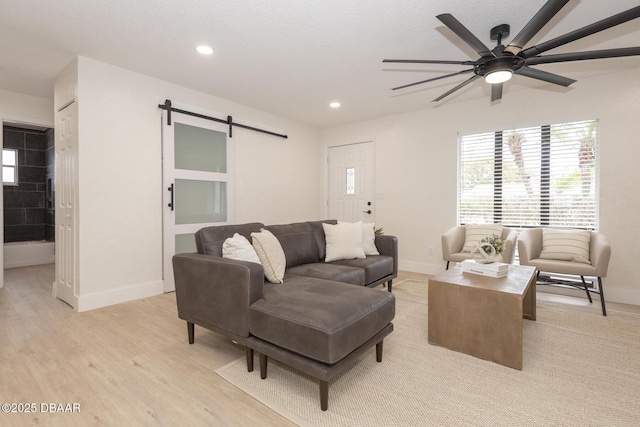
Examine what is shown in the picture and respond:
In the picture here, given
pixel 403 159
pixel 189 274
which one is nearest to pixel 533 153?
pixel 403 159

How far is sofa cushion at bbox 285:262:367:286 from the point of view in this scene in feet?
8.97

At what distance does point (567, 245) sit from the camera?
11.2ft

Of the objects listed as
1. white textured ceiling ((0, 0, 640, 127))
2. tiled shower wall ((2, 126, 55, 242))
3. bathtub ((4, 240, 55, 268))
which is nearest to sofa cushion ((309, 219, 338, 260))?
white textured ceiling ((0, 0, 640, 127))

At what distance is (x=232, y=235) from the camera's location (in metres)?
2.59

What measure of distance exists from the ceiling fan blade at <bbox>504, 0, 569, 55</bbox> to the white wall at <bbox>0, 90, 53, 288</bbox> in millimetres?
5416

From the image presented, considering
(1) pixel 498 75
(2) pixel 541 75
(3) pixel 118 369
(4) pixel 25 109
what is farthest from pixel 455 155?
(4) pixel 25 109

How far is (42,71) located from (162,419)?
155 inches

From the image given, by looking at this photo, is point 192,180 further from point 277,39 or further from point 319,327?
point 319,327

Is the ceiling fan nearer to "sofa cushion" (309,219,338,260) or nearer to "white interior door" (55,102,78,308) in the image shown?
"sofa cushion" (309,219,338,260)

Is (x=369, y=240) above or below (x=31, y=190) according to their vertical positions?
below

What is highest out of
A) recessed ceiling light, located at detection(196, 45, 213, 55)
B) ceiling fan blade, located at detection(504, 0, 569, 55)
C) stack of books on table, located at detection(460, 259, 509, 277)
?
recessed ceiling light, located at detection(196, 45, 213, 55)

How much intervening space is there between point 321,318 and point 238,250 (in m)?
0.94

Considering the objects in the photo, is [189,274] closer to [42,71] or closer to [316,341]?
[316,341]

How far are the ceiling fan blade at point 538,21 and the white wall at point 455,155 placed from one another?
2.41 metres
